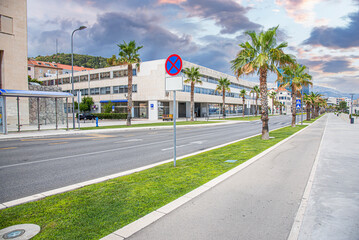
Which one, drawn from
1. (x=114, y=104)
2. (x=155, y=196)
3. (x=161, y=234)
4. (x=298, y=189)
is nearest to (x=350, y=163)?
(x=298, y=189)

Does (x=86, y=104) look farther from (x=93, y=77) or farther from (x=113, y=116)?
(x=113, y=116)

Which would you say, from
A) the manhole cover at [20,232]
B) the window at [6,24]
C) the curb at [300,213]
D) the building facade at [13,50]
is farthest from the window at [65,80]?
the curb at [300,213]

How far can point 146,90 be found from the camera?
47.7 metres

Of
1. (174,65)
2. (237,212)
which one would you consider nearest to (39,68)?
(174,65)

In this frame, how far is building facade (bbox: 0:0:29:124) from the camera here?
27.5 m

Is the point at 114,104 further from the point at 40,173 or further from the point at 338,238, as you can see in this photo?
the point at 338,238

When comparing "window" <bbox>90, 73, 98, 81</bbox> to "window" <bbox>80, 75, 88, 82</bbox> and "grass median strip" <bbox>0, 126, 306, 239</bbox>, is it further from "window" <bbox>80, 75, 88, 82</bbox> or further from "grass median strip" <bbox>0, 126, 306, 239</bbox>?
"grass median strip" <bbox>0, 126, 306, 239</bbox>

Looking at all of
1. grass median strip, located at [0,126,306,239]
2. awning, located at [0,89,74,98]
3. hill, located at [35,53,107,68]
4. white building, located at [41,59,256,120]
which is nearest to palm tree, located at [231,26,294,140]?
grass median strip, located at [0,126,306,239]

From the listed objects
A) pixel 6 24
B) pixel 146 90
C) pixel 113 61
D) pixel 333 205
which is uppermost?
pixel 6 24

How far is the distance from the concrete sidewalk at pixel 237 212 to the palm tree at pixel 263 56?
9.45 m

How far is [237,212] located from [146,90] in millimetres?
45184

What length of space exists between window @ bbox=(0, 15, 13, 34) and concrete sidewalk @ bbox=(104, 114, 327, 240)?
1329 inches

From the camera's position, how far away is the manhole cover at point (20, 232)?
121 inches

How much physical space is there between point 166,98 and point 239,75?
30.0 meters
